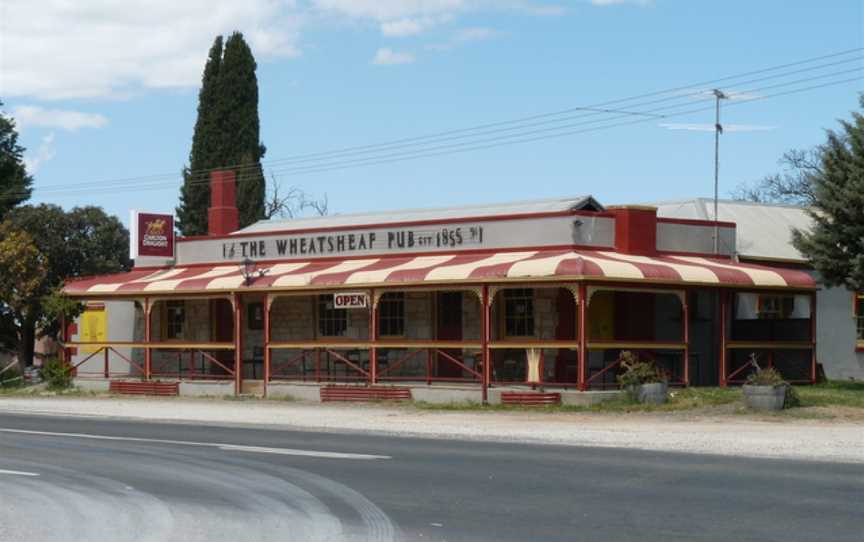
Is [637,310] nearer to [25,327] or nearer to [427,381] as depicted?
[427,381]

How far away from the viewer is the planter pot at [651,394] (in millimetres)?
24984

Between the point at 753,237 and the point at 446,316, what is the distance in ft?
27.6

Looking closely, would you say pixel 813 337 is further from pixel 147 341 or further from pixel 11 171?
pixel 11 171

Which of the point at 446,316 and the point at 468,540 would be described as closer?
the point at 468,540

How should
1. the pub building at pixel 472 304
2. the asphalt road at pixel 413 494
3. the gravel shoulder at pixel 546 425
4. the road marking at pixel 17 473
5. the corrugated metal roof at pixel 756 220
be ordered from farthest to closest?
the corrugated metal roof at pixel 756 220, the pub building at pixel 472 304, the gravel shoulder at pixel 546 425, the road marking at pixel 17 473, the asphalt road at pixel 413 494

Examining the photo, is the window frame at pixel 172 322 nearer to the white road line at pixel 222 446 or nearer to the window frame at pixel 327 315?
the window frame at pixel 327 315

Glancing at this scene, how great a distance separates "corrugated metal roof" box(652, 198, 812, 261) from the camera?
33.1 m

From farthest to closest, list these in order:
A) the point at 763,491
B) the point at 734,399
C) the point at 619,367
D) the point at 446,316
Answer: the point at 446,316 < the point at 619,367 < the point at 734,399 < the point at 763,491

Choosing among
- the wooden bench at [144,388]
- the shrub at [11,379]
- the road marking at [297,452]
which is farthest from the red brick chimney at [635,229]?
the shrub at [11,379]

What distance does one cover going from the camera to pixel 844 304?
33406 millimetres

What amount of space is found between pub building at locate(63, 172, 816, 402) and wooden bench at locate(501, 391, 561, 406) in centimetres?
32

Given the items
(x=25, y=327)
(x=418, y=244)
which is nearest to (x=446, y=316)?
(x=418, y=244)

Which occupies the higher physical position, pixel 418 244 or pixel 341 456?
pixel 418 244

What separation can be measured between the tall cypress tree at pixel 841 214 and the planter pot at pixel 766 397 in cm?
589
